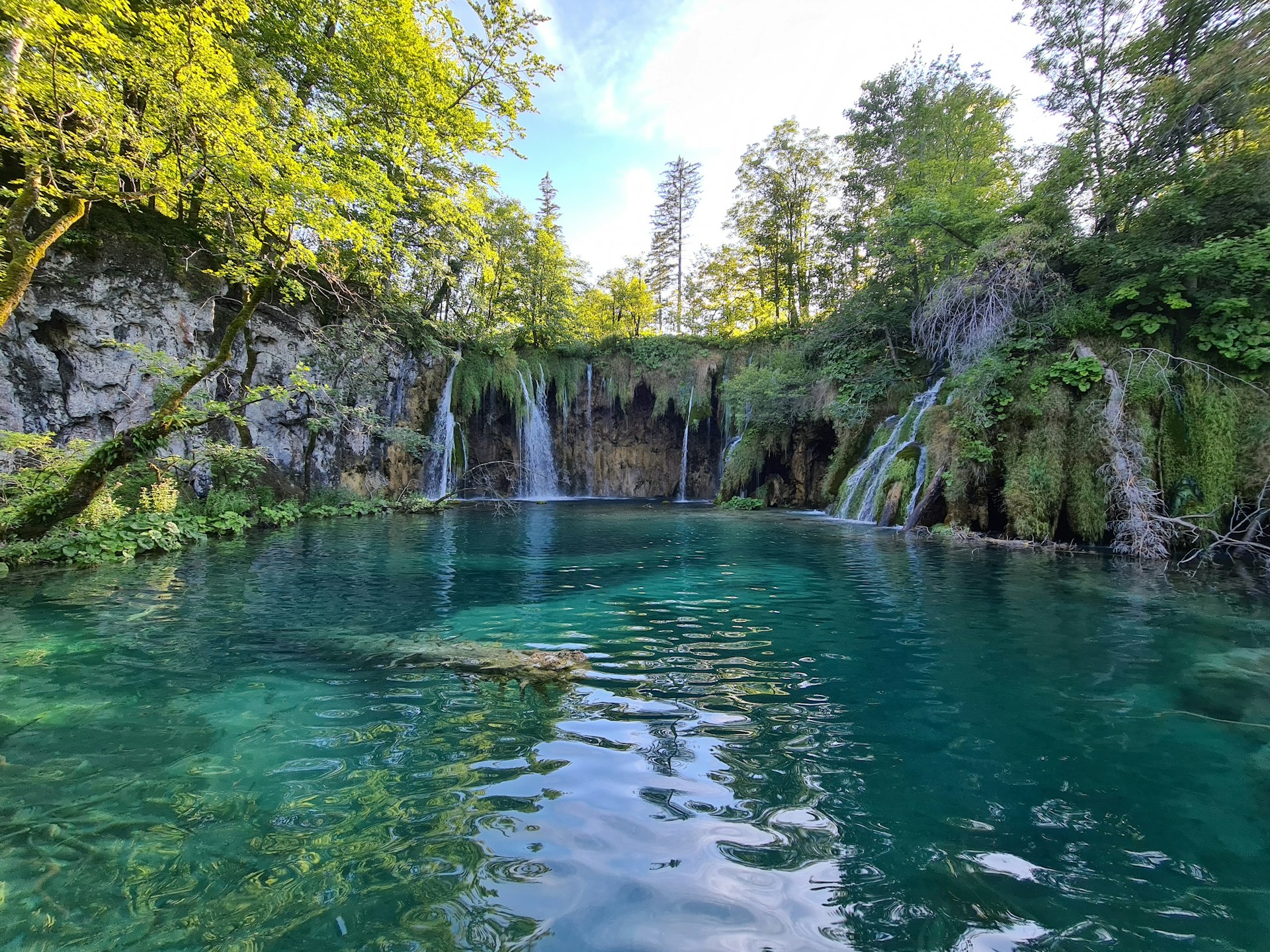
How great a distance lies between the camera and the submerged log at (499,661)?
4.05 meters

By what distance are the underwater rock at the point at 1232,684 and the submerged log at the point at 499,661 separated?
13.9 ft

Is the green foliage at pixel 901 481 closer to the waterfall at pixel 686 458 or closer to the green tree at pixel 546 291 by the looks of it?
the waterfall at pixel 686 458

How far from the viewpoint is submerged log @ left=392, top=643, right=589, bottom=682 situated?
4047 mm

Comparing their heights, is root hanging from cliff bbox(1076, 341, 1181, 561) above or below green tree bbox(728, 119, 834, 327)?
below

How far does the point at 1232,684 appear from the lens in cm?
382

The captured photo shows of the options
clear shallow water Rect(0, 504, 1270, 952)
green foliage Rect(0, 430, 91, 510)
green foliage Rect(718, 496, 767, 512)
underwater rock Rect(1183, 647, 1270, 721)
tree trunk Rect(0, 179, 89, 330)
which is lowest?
clear shallow water Rect(0, 504, 1270, 952)

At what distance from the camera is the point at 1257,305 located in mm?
9148

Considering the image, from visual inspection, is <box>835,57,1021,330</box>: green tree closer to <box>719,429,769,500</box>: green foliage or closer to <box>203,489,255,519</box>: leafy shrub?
<box>719,429,769,500</box>: green foliage

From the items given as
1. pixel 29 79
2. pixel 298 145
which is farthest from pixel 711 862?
pixel 298 145

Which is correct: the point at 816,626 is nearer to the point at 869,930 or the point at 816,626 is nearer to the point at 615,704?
the point at 615,704

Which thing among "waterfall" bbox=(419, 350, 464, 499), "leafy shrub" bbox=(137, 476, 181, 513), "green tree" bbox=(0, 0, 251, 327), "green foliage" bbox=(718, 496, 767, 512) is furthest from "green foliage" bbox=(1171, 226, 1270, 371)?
"waterfall" bbox=(419, 350, 464, 499)

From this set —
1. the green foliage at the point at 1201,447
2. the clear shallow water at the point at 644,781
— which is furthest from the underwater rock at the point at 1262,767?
the green foliage at the point at 1201,447

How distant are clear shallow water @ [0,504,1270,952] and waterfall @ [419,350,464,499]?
16.2 metres

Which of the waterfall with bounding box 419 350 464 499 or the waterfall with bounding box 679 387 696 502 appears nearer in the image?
Result: the waterfall with bounding box 419 350 464 499
